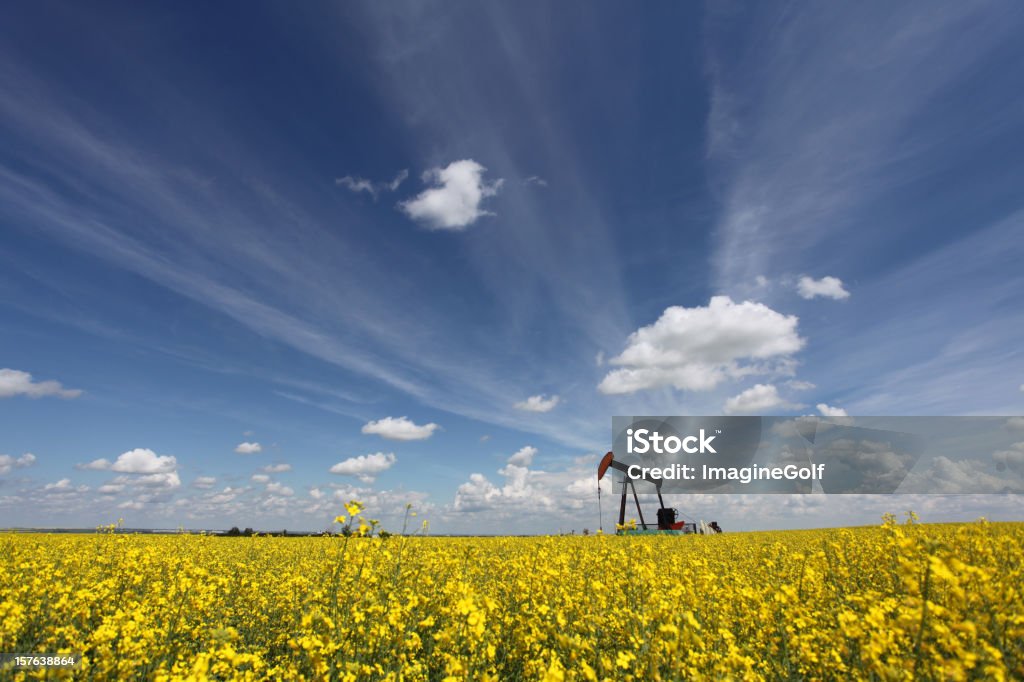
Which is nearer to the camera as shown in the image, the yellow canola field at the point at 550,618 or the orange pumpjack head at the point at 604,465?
the yellow canola field at the point at 550,618

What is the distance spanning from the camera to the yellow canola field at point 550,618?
3.97m

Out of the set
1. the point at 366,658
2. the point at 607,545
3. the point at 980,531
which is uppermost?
the point at 980,531

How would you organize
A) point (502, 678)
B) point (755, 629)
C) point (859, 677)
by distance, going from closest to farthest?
point (859, 677) < point (502, 678) < point (755, 629)

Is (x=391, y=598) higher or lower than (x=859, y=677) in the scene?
higher

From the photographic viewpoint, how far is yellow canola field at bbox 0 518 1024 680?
13.0 ft

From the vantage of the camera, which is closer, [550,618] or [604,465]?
[550,618]

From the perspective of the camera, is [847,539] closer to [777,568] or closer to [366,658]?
[777,568]

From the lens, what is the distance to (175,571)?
10.5m

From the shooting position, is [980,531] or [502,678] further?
[502,678]

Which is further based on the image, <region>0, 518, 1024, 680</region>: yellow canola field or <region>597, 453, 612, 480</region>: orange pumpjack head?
<region>597, 453, 612, 480</region>: orange pumpjack head

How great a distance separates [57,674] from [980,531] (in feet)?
33.3

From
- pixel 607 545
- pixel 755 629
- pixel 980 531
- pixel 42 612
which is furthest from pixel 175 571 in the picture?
pixel 980 531

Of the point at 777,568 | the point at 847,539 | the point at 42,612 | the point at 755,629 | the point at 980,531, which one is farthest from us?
the point at 847,539

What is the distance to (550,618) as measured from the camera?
676cm
